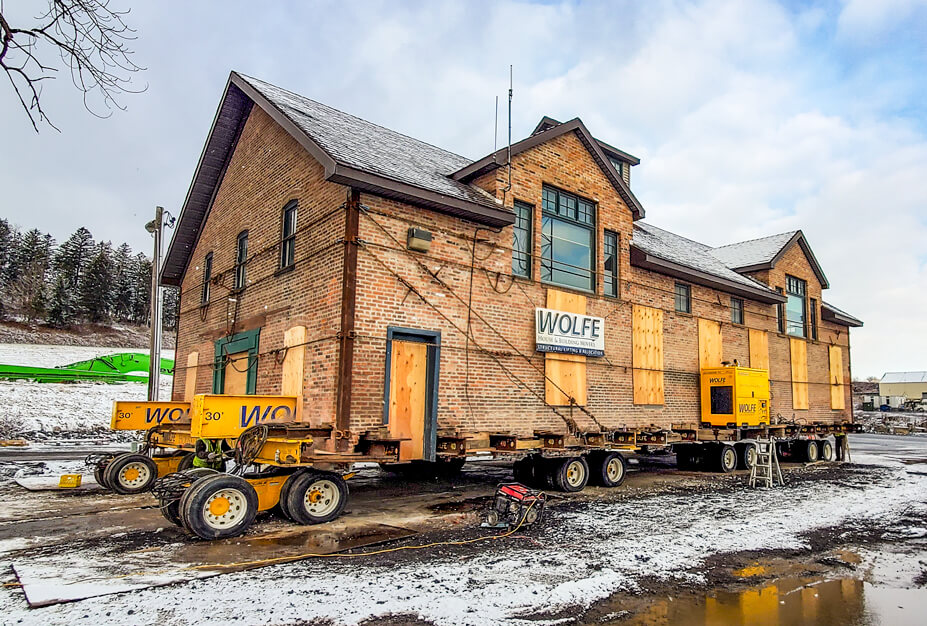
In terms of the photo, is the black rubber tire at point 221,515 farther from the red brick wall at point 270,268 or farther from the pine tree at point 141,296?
the pine tree at point 141,296

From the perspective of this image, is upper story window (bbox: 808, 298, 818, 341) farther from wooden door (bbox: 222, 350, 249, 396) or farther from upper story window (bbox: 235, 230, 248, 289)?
wooden door (bbox: 222, 350, 249, 396)

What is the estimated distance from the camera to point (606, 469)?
45.1ft

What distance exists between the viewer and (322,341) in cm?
1097

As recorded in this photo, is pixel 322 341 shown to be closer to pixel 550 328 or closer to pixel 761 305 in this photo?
pixel 550 328

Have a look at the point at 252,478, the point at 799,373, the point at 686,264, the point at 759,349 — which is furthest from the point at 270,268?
the point at 799,373

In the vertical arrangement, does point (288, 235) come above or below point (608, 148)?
below

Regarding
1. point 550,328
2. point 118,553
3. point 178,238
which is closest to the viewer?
point 118,553

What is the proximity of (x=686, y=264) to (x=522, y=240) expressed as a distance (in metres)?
6.34

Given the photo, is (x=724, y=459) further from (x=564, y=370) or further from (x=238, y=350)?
(x=238, y=350)

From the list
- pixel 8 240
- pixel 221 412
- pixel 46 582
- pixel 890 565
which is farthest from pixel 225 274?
pixel 8 240

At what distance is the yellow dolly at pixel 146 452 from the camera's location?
11586 millimetres

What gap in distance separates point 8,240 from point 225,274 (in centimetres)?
8350

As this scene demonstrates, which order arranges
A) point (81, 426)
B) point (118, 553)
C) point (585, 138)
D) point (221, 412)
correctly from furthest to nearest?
point (81, 426), point (585, 138), point (221, 412), point (118, 553)

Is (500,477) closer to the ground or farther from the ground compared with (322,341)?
closer to the ground
